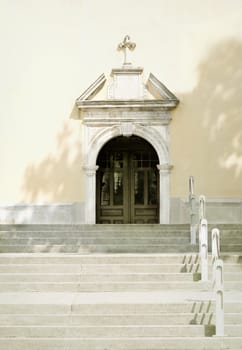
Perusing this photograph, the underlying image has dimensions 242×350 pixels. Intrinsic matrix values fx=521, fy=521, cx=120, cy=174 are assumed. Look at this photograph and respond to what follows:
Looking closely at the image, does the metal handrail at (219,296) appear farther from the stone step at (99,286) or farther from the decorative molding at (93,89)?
the decorative molding at (93,89)

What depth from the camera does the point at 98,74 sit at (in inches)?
522

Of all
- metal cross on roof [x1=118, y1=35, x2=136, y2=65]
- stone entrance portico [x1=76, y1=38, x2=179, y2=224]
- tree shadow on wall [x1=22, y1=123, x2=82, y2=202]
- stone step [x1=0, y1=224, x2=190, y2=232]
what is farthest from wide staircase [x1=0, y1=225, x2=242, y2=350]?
metal cross on roof [x1=118, y1=35, x2=136, y2=65]

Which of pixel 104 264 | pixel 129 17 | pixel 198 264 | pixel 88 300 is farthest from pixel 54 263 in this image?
pixel 129 17

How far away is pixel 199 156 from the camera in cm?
1311

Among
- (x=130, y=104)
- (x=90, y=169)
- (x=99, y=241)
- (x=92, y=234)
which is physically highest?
(x=130, y=104)

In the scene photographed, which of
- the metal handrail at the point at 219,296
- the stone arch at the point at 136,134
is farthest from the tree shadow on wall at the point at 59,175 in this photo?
the metal handrail at the point at 219,296

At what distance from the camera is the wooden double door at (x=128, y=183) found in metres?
14.2

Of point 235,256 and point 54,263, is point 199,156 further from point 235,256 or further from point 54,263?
point 54,263

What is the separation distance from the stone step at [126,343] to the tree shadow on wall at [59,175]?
724 centimetres

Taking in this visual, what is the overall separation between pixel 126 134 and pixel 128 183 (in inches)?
63.5

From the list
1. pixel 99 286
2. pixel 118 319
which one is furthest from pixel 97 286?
pixel 118 319

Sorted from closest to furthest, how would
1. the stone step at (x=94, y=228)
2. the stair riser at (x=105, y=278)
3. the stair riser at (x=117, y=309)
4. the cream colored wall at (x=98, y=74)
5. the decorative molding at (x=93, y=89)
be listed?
the stair riser at (x=117, y=309), the stair riser at (x=105, y=278), the stone step at (x=94, y=228), the decorative molding at (x=93, y=89), the cream colored wall at (x=98, y=74)

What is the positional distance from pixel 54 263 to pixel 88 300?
1597 mm

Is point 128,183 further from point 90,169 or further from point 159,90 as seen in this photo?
point 159,90
